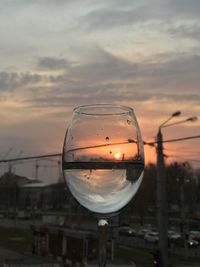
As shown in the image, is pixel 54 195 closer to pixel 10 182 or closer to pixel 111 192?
pixel 10 182

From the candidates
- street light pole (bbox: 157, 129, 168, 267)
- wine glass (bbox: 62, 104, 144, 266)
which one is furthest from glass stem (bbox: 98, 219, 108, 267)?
street light pole (bbox: 157, 129, 168, 267)

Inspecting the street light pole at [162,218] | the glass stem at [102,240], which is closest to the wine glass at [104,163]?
the glass stem at [102,240]

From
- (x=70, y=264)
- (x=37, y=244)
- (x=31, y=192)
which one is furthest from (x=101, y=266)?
(x=31, y=192)

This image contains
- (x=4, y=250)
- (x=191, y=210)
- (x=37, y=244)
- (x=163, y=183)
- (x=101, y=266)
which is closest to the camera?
(x=101, y=266)

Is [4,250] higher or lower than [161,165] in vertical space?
lower

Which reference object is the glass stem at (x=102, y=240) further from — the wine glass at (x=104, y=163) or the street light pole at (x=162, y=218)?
the street light pole at (x=162, y=218)

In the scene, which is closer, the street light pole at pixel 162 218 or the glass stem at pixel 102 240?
the glass stem at pixel 102 240

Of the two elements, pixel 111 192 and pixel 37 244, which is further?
pixel 37 244

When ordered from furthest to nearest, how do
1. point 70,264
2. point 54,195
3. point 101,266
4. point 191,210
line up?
point 54,195 < point 191,210 < point 70,264 < point 101,266
